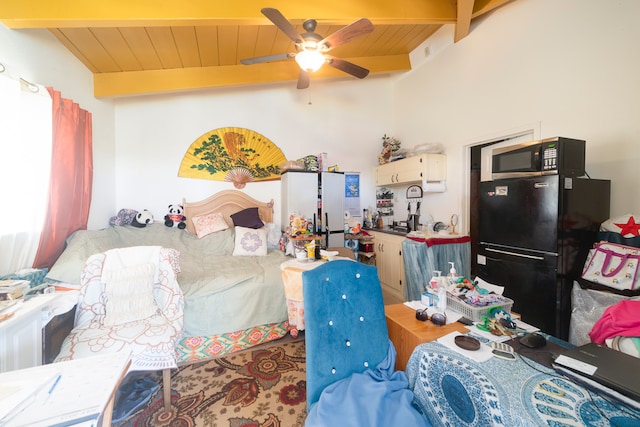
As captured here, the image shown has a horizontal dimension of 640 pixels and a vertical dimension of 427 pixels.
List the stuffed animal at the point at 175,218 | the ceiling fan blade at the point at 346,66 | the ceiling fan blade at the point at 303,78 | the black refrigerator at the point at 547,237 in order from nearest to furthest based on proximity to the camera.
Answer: the black refrigerator at the point at 547,237, the ceiling fan blade at the point at 346,66, the ceiling fan blade at the point at 303,78, the stuffed animal at the point at 175,218

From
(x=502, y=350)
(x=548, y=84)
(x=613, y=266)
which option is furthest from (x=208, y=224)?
(x=548, y=84)

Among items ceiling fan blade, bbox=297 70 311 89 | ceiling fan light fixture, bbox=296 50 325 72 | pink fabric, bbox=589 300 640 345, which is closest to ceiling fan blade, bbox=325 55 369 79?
ceiling fan light fixture, bbox=296 50 325 72

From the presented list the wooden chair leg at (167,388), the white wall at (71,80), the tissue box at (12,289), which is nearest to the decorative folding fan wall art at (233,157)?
the white wall at (71,80)

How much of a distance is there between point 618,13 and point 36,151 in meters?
4.29

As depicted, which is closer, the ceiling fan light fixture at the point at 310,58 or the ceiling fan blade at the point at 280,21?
the ceiling fan blade at the point at 280,21

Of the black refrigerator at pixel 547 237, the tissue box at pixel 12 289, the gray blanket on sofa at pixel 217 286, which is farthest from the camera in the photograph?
the gray blanket on sofa at pixel 217 286

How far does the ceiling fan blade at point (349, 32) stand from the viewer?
69.4 inches

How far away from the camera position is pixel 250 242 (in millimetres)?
3148

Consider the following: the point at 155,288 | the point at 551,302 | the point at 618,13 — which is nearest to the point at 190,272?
the point at 155,288

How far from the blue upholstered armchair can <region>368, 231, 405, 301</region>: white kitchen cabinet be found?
213cm

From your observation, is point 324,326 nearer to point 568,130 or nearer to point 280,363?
point 280,363

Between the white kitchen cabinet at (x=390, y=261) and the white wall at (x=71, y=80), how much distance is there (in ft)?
11.4

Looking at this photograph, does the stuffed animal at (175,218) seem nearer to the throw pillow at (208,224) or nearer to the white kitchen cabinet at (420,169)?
the throw pillow at (208,224)

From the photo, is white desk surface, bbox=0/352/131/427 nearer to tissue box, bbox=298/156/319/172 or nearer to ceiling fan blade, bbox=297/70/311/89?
ceiling fan blade, bbox=297/70/311/89
